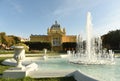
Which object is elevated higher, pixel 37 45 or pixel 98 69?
pixel 37 45

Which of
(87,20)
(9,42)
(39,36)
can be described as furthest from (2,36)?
(87,20)

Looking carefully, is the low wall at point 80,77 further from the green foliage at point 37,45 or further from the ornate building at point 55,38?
the ornate building at point 55,38

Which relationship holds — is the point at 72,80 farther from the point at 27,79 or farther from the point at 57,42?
the point at 57,42

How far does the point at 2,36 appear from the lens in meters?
65.4

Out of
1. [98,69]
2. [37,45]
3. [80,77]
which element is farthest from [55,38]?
[80,77]

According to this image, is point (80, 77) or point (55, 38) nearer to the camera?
point (80, 77)

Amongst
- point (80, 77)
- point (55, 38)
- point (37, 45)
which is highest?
point (55, 38)

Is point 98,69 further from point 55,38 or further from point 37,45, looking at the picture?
point 55,38

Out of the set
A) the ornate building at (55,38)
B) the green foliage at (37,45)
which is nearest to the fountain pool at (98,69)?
the green foliage at (37,45)

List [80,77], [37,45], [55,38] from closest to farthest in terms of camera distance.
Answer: [80,77] → [37,45] → [55,38]

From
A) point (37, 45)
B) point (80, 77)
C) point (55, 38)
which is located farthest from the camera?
point (55, 38)

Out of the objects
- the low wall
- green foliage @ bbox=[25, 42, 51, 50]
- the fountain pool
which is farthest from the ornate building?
the low wall

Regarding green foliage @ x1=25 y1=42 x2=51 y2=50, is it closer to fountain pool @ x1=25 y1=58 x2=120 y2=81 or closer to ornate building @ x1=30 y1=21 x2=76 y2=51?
ornate building @ x1=30 y1=21 x2=76 y2=51

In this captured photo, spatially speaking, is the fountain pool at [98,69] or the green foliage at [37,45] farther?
the green foliage at [37,45]
